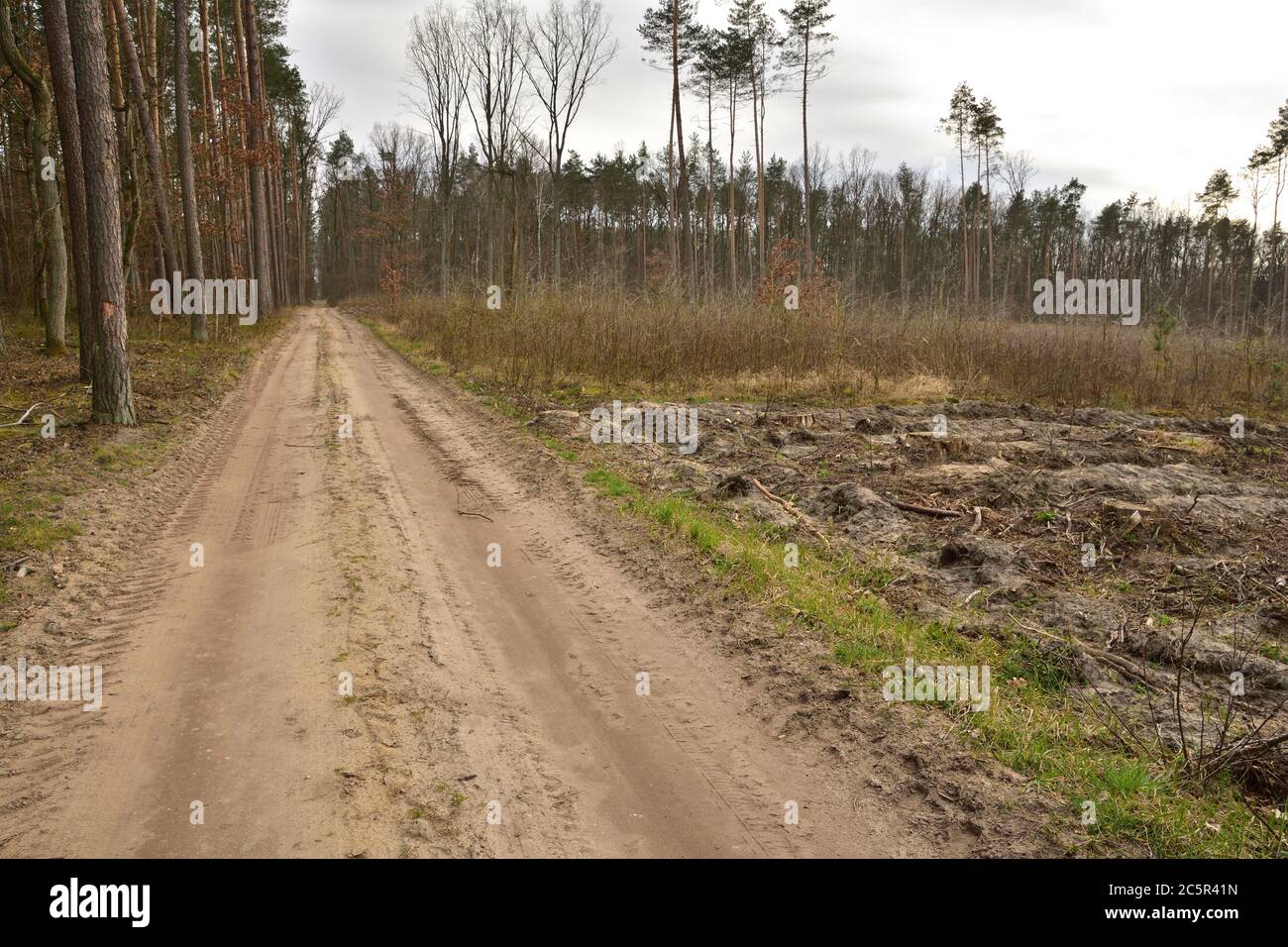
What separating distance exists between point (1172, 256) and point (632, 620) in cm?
7900

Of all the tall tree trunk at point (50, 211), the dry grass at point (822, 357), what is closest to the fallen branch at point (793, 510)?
the dry grass at point (822, 357)

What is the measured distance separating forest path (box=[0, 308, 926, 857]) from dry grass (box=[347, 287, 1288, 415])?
8.33 meters

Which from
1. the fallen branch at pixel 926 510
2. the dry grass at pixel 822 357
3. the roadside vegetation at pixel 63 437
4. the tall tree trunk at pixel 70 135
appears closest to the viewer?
the roadside vegetation at pixel 63 437

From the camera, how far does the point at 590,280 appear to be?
54.2ft

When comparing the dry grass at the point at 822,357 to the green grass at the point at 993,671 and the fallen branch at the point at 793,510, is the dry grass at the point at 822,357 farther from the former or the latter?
the green grass at the point at 993,671

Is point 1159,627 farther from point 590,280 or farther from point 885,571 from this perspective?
point 590,280

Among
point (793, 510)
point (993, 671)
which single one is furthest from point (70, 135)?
point (993, 671)

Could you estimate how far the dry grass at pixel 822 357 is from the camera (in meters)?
15.4

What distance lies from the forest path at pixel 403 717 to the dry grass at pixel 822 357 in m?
8.33

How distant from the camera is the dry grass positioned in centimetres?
1542

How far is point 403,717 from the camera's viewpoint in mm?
3820

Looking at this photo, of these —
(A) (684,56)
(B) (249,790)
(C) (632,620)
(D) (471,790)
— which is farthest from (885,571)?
(A) (684,56)

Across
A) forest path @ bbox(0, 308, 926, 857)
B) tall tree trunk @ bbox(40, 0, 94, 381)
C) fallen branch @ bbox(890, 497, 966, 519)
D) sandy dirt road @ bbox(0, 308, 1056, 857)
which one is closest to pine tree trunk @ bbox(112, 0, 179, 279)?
tall tree trunk @ bbox(40, 0, 94, 381)

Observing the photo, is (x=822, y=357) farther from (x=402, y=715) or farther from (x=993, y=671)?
(x=402, y=715)
